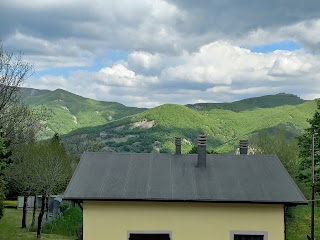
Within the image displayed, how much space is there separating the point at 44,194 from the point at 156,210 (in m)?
17.6

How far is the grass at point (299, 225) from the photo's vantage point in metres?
33.0

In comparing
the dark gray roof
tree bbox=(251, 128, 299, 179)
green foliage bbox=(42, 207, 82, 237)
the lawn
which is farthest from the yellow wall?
tree bbox=(251, 128, 299, 179)

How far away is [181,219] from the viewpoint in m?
16.2

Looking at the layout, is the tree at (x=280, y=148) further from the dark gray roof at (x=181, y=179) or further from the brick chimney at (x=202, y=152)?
the brick chimney at (x=202, y=152)

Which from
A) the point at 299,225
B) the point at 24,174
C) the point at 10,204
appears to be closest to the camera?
the point at 24,174

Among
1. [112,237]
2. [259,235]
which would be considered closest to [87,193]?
[112,237]

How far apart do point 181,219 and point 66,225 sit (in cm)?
2206

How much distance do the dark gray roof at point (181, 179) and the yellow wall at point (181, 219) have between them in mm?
497

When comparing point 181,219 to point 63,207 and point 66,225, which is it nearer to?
point 66,225

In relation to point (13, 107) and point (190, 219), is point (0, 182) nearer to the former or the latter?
point (13, 107)

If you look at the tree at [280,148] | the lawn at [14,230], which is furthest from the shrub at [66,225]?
the tree at [280,148]

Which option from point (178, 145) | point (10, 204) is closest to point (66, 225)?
point (10, 204)

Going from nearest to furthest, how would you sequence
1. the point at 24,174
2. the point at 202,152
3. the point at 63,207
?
the point at 202,152 < the point at 24,174 < the point at 63,207

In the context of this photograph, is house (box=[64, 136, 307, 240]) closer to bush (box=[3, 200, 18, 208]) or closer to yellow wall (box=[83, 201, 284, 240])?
yellow wall (box=[83, 201, 284, 240])
